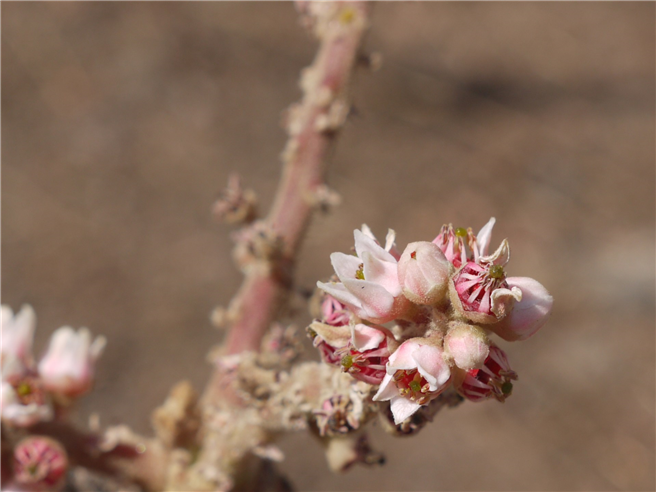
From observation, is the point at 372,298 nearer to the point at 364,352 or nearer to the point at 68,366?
the point at 364,352

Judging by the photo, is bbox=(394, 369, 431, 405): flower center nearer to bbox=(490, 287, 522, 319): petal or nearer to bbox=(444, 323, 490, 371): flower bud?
bbox=(444, 323, 490, 371): flower bud

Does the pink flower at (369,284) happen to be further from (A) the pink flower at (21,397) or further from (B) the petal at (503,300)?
(A) the pink flower at (21,397)

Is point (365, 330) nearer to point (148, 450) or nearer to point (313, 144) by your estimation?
point (313, 144)

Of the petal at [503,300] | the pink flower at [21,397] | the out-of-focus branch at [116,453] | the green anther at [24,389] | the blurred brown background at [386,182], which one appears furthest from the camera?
the blurred brown background at [386,182]

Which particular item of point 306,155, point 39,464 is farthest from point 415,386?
point 39,464

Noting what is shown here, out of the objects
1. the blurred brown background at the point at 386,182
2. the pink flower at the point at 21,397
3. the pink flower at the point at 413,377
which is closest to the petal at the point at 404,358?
the pink flower at the point at 413,377

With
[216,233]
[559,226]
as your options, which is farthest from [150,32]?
[559,226]
